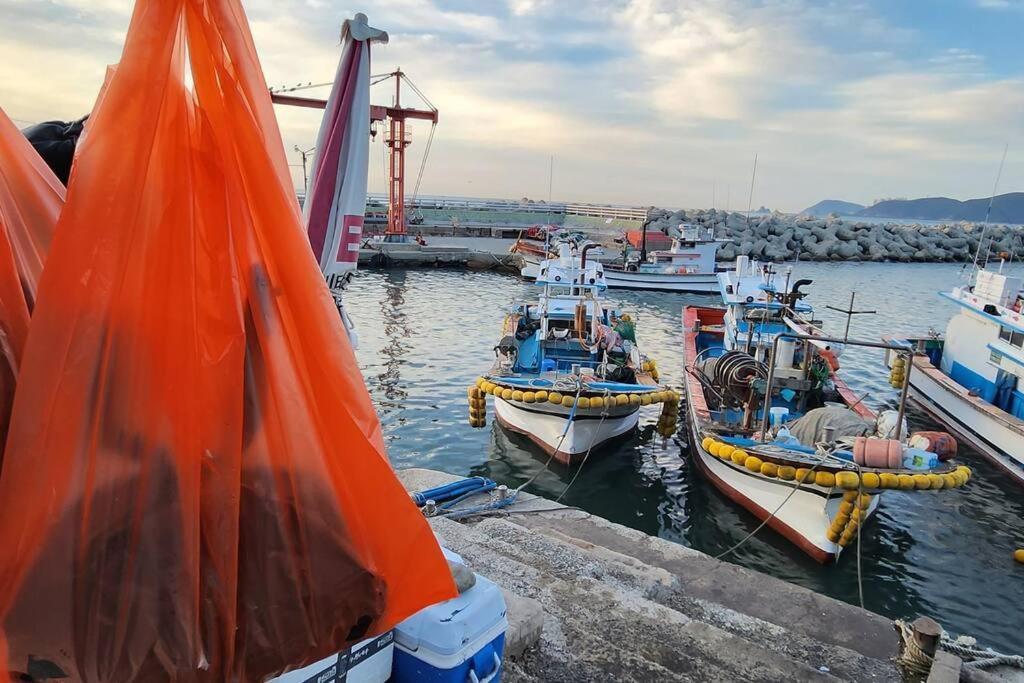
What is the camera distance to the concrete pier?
354 centimetres

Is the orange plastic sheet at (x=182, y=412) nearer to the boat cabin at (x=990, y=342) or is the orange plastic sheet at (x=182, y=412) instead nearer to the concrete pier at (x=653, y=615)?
the concrete pier at (x=653, y=615)

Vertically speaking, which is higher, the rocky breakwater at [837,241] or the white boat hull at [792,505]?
the rocky breakwater at [837,241]

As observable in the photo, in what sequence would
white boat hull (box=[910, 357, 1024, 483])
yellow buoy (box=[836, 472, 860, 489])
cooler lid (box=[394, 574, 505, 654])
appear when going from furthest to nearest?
1. white boat hull (box=[910, 357, 1024, 483])
2. yellow buoy (box=[836, 472, 860, 489])
3. cooler lid (box=[394, 574, 505, 654])

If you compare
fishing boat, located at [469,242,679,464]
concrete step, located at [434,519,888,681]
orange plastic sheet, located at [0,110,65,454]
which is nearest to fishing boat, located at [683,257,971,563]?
fishing boat, located at [469,242,679,464]

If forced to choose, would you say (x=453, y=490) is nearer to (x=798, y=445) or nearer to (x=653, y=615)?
(x=653, y=615)

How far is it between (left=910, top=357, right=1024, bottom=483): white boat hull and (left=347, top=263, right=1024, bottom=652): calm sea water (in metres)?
0.32

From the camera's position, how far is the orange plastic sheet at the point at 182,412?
4.69ft

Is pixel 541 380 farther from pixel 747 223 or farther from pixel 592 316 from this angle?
pixel 747 223

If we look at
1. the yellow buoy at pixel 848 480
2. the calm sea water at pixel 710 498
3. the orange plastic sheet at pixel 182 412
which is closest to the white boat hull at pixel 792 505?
the calm sea water at pixel 710 498

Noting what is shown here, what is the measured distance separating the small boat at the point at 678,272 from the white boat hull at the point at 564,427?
71.4 ft

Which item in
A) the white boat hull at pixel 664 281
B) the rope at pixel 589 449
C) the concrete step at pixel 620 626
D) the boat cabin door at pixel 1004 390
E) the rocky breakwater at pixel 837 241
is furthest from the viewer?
the rocky breakwater at pixel 837 241

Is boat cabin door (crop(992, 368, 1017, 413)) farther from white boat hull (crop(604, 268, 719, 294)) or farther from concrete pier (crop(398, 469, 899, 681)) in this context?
white boat hull (crop(604, 268, 719, 294))

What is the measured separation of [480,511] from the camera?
20.2 ft

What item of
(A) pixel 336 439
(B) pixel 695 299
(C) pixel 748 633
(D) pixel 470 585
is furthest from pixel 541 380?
(B) pixel 695 299
